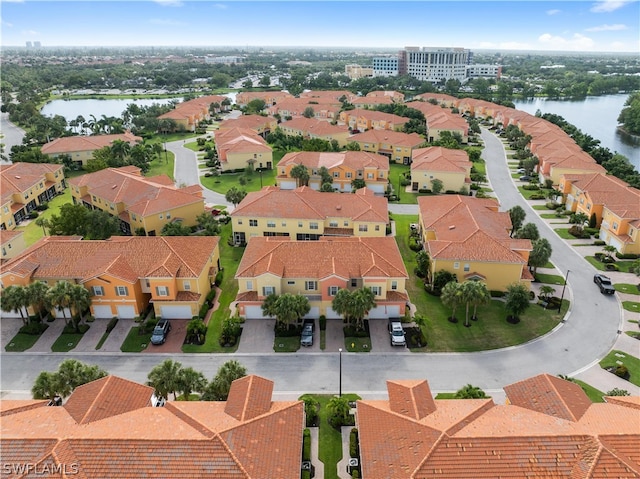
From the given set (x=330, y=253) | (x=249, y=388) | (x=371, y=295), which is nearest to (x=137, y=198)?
(x=330, y=253)

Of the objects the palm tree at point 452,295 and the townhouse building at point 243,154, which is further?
the townhouse building at point 243,154

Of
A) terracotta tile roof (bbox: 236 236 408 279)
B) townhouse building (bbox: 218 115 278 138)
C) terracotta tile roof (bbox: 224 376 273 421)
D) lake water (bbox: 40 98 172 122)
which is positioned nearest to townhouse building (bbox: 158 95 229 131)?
townhouse building (bbox: 218 115 278 138)

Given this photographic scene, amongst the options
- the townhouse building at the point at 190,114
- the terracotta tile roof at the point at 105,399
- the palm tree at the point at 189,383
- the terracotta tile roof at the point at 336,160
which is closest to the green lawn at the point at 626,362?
the palm tree at the point at 189,383

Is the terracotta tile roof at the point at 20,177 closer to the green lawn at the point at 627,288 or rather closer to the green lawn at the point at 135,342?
the green lawn at the point at 135,342

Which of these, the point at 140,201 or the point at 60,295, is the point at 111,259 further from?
the point at 140,201

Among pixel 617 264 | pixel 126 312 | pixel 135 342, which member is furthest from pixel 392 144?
pixel 135 342

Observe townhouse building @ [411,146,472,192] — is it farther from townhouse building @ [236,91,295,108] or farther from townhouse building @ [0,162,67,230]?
townhouse building @ [236,91,295,108]
